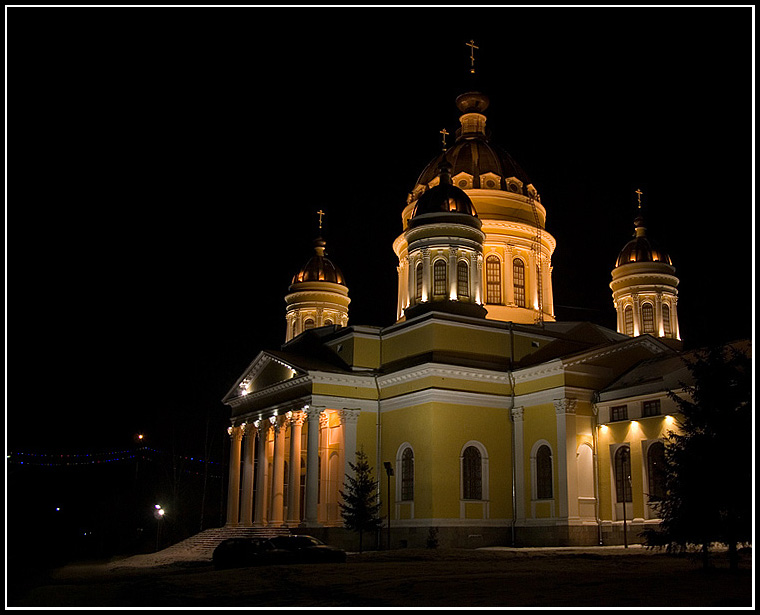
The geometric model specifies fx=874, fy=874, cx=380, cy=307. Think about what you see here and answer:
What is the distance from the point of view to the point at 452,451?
3088cm

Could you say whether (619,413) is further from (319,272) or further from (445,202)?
(319,272)

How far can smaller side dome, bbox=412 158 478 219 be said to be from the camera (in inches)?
1382

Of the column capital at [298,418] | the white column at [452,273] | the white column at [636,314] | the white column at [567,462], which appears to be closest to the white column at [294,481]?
the column capital at [298,418]

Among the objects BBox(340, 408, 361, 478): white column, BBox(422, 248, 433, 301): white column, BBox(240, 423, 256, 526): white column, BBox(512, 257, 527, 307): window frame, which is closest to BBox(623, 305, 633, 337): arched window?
BBox(512, 257, 527, 307): window frame

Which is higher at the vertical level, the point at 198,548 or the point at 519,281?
the point at 519,281

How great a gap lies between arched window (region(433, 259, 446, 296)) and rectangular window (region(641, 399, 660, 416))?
30.4 ft

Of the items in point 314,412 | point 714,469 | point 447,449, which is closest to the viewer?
point 714,469

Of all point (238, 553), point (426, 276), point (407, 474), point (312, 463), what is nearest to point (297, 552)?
point (238, 553)

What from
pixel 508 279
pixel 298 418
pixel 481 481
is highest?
pixel 508 279

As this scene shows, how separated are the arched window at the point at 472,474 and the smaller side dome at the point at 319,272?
1730 centimetres

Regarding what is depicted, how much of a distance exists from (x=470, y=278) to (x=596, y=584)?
21.0 meters

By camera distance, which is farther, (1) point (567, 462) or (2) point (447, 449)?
(2) point (447, 449)

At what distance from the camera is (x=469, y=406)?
31562 mm

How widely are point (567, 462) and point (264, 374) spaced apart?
539 inches
